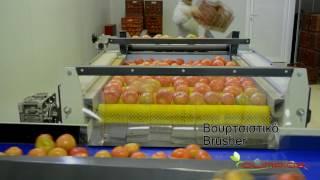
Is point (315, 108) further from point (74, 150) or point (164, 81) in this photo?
point (74, 150)

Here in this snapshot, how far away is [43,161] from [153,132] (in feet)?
2.85

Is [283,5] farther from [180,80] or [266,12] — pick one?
[180,80]

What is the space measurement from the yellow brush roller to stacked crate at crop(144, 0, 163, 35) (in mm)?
5335

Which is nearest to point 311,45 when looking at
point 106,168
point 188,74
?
point 188,74

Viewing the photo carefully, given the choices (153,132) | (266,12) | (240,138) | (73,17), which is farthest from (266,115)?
(266,12)

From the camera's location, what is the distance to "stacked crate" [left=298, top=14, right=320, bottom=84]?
20.8ft

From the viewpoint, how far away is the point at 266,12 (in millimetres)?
7598

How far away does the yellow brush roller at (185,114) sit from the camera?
1648 mm

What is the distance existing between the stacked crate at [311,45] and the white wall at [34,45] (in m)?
4.18

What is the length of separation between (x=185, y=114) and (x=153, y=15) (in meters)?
5.41

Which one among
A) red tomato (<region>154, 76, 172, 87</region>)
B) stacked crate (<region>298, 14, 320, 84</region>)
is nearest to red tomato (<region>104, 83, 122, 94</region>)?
red tomato (<region>154, 76, 172, 87</region>)

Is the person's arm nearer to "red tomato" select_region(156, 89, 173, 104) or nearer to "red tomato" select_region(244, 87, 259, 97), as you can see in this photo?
"red tomato" select_region(244, 87, 259, 97)

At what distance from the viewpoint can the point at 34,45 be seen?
345 cm

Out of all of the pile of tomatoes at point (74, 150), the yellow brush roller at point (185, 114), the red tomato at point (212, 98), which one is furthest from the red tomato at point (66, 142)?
the red tomato at point (212, 98)
